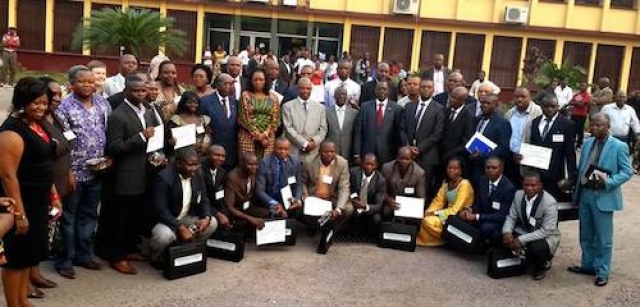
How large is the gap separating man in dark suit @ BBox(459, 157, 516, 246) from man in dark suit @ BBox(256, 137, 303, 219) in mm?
1987

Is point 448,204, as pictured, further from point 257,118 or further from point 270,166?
point 257,118

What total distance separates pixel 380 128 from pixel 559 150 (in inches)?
84.0

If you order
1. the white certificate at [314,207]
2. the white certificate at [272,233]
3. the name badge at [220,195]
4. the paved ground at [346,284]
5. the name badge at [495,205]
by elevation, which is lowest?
the paved ground at [346,284]

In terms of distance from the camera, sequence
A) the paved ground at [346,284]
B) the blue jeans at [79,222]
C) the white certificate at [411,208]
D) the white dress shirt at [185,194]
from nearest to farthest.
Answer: the paved ground at [346,284]
the blue jeans at [79,222]
the white dress shirt at [185,194]
the white certificate at [411,208]

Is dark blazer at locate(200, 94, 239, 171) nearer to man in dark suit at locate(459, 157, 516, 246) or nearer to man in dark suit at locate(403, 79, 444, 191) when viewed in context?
man in dark suit at locate(403, 79, 444, 191)

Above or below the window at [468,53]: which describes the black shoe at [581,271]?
below

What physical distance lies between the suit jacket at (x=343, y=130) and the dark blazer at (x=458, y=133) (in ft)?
3.84

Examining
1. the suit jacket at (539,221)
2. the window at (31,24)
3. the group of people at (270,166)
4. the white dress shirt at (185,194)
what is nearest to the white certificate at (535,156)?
the group of people at (270,166)

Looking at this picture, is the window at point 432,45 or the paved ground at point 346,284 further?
the window at point 432,45

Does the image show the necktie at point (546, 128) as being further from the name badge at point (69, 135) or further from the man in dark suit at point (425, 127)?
the name badge at point (69, 135)

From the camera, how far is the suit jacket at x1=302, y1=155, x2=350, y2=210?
7.50 metres

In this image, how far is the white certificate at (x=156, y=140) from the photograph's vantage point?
5.90 m

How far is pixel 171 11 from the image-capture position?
2484cm

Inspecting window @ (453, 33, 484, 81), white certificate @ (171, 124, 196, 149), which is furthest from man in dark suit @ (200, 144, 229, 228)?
window @ (453, 33, 484, 81)
